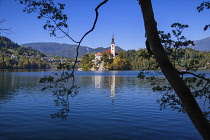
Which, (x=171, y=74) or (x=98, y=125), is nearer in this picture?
(x=171, y=74)

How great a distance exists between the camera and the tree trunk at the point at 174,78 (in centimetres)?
366

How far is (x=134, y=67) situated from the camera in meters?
190

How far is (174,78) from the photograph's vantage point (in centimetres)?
375

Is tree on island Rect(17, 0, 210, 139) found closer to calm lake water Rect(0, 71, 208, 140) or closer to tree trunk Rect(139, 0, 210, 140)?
tree trunk Rect(139, 0, 210, 140)

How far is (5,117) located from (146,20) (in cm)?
1549

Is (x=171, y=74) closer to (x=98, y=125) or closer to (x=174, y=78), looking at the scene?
(x=174, y=78)

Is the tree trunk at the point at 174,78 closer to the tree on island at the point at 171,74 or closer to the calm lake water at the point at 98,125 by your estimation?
the tree on island at the point at 171,74

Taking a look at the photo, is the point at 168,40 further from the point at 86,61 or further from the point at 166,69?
the point at 86,61

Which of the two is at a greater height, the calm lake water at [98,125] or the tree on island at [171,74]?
the tree on island at [171,74]

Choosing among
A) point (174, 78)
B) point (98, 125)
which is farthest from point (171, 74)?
point (98, 125)

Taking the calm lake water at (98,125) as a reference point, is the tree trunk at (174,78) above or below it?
above

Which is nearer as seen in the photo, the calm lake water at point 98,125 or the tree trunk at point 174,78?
the tree trunk at point 174,78

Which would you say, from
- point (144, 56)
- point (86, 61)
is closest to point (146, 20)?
point (144, 56)

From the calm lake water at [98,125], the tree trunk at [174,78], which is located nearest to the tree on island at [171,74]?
the tree trunk at [174,78]
